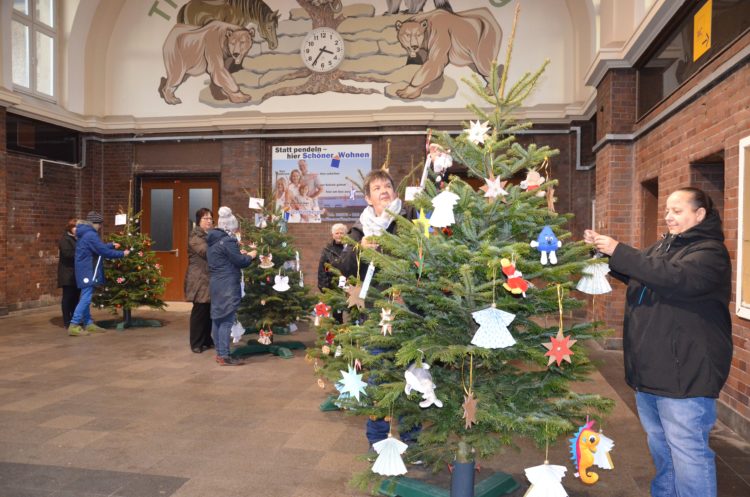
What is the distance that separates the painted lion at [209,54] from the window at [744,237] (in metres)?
11.4

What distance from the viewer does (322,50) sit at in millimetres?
13727

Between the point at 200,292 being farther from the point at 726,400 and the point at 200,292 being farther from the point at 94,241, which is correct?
the point at 726,400

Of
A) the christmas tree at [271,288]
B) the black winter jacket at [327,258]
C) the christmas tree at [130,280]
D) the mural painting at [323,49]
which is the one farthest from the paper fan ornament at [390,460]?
the mural painting at [323,49]

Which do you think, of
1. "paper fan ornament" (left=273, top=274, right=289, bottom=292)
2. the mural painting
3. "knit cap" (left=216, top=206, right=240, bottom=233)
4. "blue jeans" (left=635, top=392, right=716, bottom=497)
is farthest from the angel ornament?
the mural painting

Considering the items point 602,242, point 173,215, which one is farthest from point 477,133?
point 173,215

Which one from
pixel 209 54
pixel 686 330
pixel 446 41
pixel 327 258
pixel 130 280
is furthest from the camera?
pixel 209 54

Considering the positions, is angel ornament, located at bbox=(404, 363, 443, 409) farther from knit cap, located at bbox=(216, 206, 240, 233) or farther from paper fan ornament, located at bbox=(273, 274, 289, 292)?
knit cap, located at bbox=(216, 206, 240, 233)

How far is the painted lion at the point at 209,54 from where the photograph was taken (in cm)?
1411

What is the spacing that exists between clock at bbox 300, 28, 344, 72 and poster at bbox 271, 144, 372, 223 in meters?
1.88

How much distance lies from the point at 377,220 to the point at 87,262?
7552 millimetres

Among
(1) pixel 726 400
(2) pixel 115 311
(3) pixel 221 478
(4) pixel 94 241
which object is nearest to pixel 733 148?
(1) pixel 726 400

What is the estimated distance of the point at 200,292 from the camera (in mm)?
8125

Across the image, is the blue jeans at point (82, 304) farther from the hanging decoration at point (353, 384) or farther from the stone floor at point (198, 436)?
the hanging decoration at point (353, 384)

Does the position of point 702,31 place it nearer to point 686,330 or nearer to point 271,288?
point 686,330
